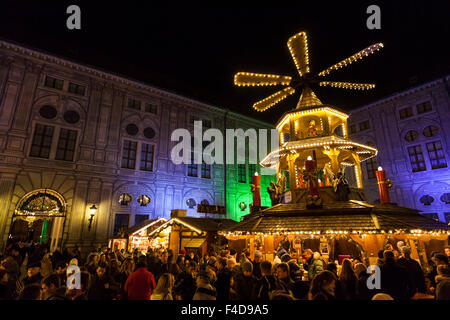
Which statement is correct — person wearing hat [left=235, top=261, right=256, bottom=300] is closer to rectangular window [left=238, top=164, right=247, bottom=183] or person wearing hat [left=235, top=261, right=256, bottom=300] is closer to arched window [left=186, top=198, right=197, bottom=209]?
arched window [left=186, top=198, right=197, bottom=209]

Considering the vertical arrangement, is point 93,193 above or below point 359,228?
above

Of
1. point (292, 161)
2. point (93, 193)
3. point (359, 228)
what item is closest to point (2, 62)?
point (93, 193)

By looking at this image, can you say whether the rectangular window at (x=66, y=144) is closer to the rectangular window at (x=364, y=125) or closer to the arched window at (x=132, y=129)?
the arched window at (x=132, y=129)

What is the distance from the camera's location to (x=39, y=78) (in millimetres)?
18828

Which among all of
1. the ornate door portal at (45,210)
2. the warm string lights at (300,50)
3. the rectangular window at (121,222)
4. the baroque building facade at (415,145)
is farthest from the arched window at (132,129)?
the baroque building facade at (415,145)

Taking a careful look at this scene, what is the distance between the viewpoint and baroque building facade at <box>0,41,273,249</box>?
1714 centimetres

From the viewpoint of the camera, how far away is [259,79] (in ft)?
45.7

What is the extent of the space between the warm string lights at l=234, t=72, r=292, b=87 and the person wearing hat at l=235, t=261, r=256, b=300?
1120cm

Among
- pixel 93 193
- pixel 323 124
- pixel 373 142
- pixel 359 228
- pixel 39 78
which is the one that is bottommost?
pixel 359 228

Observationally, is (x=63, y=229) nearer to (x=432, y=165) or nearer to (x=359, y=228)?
(x=359, y=228)

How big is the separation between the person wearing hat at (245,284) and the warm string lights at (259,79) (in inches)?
441

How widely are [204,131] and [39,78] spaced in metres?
14.7

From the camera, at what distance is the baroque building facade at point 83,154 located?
56.2ft

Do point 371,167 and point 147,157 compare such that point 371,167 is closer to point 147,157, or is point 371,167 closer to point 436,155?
point 436,155
